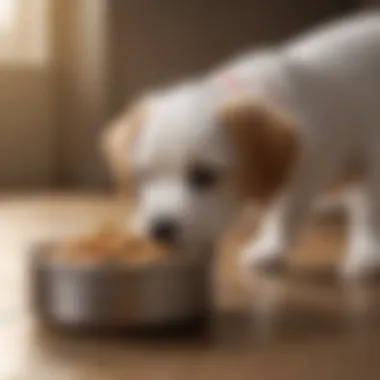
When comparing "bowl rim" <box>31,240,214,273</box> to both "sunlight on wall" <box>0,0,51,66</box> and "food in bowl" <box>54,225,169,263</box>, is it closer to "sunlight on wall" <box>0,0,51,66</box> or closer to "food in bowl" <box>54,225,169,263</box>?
"food in bowl" <box>54,225,169,263</box>

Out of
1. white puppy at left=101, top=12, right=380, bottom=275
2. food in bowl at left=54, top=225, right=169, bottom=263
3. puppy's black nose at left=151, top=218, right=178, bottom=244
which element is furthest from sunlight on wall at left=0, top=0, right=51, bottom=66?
food in bowl at left=54, top=225, right=169, bottom=263

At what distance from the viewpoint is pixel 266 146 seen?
1.43 metres

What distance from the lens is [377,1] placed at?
274 centimetres

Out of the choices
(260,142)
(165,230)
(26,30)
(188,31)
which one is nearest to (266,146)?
(260,142)

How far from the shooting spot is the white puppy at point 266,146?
4.75ft

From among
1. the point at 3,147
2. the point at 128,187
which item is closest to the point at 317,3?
the point at 3,147

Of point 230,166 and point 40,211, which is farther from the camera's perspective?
point 40,211

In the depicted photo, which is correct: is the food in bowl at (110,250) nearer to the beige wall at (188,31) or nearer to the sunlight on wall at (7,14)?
the beige wall at (188,31)

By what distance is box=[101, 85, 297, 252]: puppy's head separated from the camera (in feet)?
4.69

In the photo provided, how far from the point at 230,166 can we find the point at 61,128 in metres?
1.60

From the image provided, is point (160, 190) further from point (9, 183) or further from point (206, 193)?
point (9, 183)

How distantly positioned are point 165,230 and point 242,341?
0.29 m

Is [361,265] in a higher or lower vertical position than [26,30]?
lower

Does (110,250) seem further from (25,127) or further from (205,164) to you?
(25,127)
